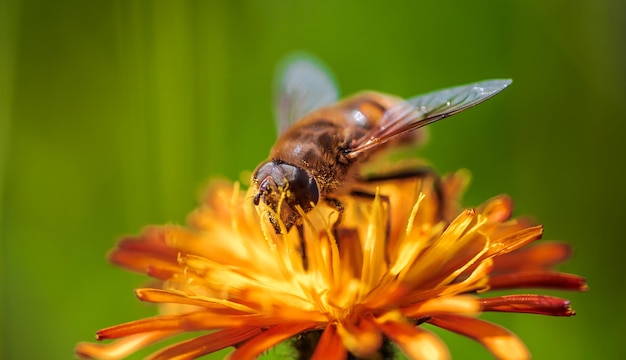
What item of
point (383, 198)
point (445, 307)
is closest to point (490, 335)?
point (445, 307)

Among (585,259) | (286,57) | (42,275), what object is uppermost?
(286,57)

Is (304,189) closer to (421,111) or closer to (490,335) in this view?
(421,111)

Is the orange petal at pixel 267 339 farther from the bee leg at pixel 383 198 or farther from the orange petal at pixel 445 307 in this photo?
the bee leg at pixel 383 198

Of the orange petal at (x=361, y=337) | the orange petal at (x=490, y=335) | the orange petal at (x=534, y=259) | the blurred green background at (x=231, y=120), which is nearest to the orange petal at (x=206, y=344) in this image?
the orange petal at (x=361, y=337)

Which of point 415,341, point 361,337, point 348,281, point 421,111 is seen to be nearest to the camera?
point 415,341

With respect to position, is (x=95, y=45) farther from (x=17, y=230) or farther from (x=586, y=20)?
(x=586, y=20)

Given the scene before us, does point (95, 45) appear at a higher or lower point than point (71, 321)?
higher

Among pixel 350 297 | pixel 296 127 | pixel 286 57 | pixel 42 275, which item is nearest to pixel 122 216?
pixel 42 275
